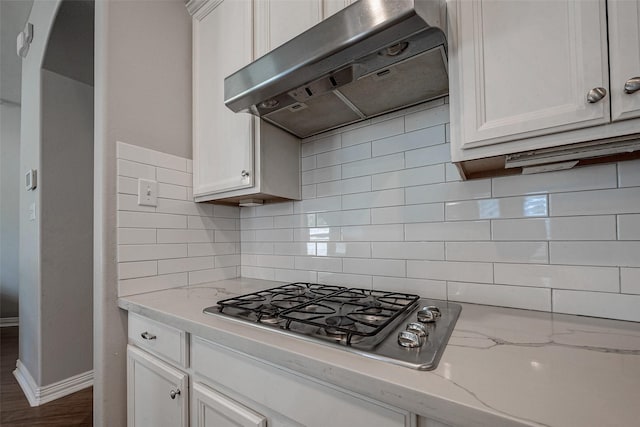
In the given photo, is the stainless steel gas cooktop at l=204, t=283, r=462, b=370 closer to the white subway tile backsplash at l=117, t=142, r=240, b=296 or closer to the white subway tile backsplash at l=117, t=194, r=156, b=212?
the white subway tile backsplash at l=117, t=142, r=240, b=296

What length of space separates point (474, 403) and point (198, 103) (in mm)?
1657

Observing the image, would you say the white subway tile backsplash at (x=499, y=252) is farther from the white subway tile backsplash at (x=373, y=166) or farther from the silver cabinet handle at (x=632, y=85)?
the silver cabinet handle at (x=632, y=85)

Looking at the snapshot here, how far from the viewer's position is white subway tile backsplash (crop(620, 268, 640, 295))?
0.79 metres

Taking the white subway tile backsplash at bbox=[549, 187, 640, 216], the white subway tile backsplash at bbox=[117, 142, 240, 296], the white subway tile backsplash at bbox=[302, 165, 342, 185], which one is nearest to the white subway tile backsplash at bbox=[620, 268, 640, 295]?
the white subway tile backsplash at bbox=[549, 187, 640, 216]

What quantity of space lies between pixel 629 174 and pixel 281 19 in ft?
4.10

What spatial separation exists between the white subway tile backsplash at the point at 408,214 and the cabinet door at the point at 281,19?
0.76 metres

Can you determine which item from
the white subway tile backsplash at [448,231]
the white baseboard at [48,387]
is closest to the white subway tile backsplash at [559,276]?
the white subway tile backsplash at [448,231]

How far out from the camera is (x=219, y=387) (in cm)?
84

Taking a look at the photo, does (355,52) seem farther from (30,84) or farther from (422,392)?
(30,84)

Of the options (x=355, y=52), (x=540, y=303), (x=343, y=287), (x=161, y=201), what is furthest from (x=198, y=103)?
(x=540, y=303)

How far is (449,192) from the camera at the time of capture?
107 centimetres

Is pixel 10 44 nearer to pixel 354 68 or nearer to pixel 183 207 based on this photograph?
pixel 183 207

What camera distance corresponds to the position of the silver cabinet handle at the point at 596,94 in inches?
23.4

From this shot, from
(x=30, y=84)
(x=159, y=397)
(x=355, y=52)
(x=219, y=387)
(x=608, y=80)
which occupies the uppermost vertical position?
(x=30, y=84)
